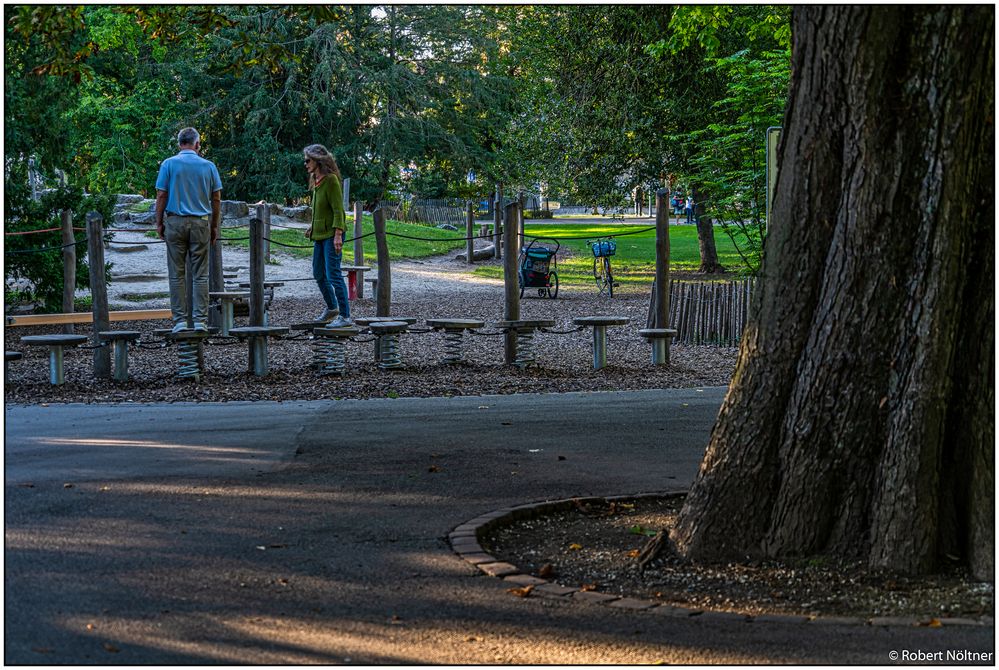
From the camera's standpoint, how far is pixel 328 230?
44.3 feet

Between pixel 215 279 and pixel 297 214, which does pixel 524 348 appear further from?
pixel 297 214

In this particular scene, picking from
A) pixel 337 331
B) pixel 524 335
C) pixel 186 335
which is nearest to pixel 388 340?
pixel 337 331

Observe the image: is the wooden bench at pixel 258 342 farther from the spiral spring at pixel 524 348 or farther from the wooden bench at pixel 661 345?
the wooden bench at pixel 661 345

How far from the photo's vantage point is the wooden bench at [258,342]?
43.5 ft

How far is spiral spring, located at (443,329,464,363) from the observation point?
567 inches

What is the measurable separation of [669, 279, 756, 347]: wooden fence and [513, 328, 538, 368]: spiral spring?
379 centimetres

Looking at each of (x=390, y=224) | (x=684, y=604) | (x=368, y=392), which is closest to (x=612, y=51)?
(x=390, y=224)

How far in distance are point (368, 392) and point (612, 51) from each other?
1876cm

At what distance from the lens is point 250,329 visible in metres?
13.2

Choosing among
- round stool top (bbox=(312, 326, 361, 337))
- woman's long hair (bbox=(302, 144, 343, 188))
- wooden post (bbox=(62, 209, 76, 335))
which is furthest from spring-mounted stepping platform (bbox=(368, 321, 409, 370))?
wooden post (bbox=(62, 209, 76, 335))

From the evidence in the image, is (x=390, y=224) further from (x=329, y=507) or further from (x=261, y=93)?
(x=329, y=507)

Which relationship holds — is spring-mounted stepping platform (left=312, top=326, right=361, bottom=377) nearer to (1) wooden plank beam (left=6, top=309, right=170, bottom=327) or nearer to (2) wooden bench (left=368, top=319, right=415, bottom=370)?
(2) wooden bench (left=368, top=319, right=415, bottom=370)

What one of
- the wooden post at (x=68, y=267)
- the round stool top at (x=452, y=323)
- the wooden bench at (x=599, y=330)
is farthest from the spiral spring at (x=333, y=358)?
the wooden post at (x=68, y=267)

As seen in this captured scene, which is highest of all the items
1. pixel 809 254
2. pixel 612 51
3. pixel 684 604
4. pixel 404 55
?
pixel 404 55
